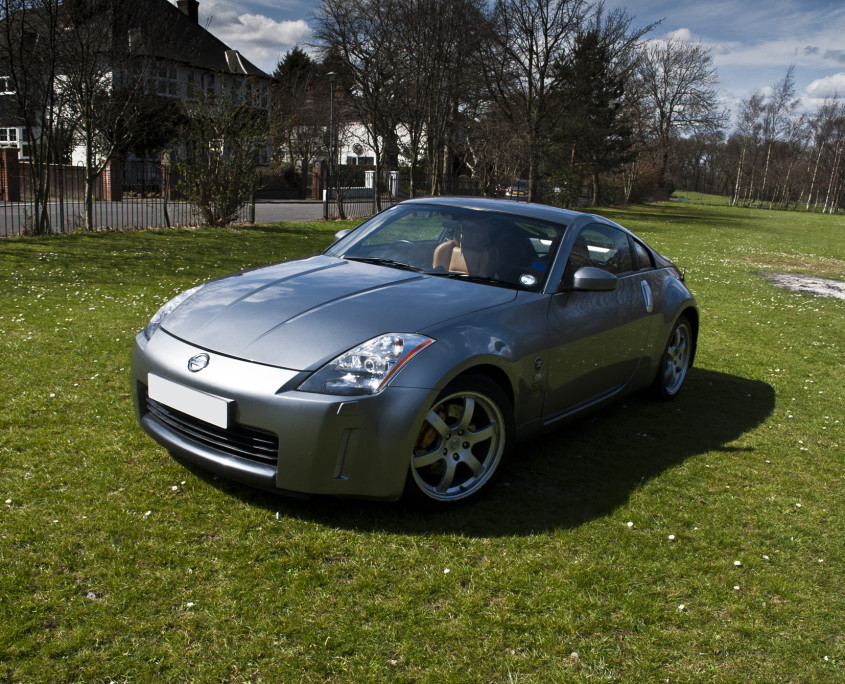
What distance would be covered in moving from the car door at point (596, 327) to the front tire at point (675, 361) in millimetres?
601

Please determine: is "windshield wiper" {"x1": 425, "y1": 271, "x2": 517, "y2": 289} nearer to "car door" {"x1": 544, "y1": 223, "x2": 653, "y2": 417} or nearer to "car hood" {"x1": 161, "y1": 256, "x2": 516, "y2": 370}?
"car hood" {"x1": 161, "y1": 256, "x2": 516, "y2": 370}

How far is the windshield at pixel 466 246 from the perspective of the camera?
428 centimetres

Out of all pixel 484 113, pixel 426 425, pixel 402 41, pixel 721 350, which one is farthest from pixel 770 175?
pixel 426 425

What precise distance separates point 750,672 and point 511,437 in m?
1.57

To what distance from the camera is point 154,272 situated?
10.6m

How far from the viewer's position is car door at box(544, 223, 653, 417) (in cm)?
418

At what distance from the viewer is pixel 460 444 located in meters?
3.58

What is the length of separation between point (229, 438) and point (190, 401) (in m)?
0.25

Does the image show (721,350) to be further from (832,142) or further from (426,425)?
(832,142)

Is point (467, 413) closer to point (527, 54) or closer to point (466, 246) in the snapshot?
point (466, 246)

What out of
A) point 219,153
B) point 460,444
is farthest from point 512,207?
point 219,153

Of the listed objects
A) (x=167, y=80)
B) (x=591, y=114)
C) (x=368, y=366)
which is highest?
(x=591, y=114)

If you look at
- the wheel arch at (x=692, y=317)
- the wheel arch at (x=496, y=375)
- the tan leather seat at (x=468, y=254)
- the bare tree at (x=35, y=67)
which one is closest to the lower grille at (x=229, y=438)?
the wheel arch at (x=496, y=375)

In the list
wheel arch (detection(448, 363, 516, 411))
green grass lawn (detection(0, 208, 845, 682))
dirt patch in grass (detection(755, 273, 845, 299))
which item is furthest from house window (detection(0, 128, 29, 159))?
wheel arch (detection(448, 363, 516, 411))
